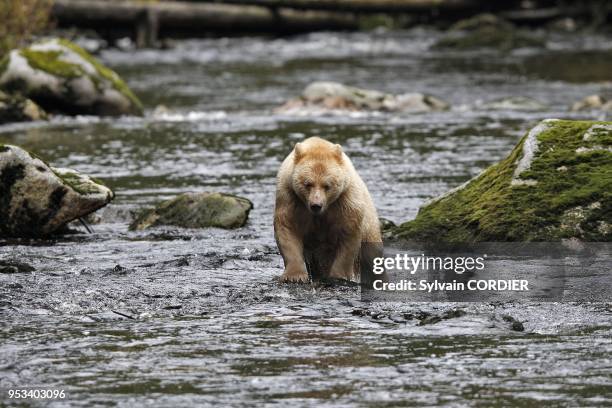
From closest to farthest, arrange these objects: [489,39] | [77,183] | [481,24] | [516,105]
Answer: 1. [77,183]
2. [516,105]
3. [489,39]
4. [481,24]

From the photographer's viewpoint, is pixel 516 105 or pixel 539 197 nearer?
pixel 539 197

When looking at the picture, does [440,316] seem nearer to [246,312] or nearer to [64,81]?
[246,312]

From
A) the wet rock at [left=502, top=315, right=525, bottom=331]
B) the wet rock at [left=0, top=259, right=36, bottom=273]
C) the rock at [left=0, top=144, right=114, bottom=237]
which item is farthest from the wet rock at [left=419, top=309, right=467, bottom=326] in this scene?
the rock at [left=0, top=144, right=114, bottom=237]

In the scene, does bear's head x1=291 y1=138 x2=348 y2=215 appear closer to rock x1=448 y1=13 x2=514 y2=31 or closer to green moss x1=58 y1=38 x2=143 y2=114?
green moss x1=58 y1=38 x2=143 y2=114

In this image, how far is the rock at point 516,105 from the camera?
19062mm

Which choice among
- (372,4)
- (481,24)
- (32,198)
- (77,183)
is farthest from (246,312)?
(481,24)

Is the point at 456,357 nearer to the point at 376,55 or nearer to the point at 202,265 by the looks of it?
the point at 202,265

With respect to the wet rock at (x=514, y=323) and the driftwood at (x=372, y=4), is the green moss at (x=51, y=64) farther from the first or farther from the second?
the driftwood at (x=372, y=4)

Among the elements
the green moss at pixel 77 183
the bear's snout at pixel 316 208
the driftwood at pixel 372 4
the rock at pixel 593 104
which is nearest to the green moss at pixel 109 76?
the rock at pixel 593 104

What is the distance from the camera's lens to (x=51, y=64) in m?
18.1

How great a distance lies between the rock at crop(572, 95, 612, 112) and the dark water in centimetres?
78

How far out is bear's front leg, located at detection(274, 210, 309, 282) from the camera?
8.08 metres

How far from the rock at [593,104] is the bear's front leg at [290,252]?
36.3 ft

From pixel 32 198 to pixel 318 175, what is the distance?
3256mm
